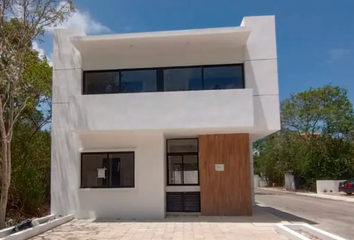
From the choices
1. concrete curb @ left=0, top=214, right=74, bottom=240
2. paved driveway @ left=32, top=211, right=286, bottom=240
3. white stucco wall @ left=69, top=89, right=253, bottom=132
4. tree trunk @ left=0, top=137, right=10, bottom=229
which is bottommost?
paved driveway @ left=32, top=211, right=286, bottom=240

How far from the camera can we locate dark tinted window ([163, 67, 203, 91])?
13.1 meters

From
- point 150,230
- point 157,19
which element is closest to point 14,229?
point 150,230

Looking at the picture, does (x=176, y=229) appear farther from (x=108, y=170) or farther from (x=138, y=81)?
(x=138, y=81)

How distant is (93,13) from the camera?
41.3ft

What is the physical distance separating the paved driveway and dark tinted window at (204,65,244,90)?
4548 millimetres

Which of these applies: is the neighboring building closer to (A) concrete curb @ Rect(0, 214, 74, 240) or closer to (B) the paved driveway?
(B) the paved driveway

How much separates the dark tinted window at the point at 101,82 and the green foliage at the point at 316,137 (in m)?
21.7

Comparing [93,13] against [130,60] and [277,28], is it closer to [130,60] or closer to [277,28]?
[130,60]

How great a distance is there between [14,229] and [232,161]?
7299 millimetres

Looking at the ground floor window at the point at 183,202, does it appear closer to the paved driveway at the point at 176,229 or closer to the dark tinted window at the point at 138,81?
the paved driveway at the point at 176,229

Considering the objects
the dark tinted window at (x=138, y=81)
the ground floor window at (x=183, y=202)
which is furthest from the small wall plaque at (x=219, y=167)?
the dark tinted window at (x=138, y=81)

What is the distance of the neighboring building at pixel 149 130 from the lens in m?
12.6

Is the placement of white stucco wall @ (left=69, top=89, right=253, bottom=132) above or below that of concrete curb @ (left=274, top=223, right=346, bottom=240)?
above

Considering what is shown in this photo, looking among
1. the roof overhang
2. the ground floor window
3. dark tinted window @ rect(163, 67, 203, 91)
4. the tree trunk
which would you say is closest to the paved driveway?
the ground floor window
